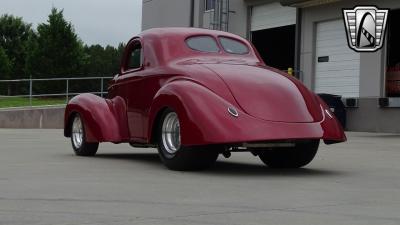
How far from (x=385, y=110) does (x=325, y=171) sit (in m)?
12.1

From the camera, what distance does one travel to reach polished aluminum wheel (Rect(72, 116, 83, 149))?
1096cm

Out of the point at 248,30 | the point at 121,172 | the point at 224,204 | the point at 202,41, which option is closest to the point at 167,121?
the point at 121,172

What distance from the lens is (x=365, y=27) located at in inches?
842

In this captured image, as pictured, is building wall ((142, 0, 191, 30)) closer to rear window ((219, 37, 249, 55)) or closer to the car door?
the car door

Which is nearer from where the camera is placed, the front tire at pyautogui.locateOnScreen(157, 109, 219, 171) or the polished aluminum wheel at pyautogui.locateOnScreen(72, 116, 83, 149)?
the front tire at pyautogui.locateOnScreen(157, 109, 219, 171)

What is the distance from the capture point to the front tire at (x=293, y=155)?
8727 millimetres

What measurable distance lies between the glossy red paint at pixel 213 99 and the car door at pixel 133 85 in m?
0.01

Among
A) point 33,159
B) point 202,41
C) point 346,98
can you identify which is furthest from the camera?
point 346,98

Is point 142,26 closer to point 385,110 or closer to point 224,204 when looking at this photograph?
point 385,110

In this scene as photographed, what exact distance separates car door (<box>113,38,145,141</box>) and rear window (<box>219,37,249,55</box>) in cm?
120

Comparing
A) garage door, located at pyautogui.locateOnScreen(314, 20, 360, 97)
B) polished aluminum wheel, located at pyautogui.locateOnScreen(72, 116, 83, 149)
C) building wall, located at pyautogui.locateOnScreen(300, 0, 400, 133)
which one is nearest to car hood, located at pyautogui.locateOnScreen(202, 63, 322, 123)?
polished aluminum wheel, located at pyautogui.locateOnScreen(72, 116, 83, 149)

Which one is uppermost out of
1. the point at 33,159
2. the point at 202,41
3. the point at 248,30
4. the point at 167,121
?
the point at 248,30

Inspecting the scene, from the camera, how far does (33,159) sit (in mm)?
10367

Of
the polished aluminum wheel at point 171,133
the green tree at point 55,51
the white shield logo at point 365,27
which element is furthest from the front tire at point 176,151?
the green tree at point 55,51
